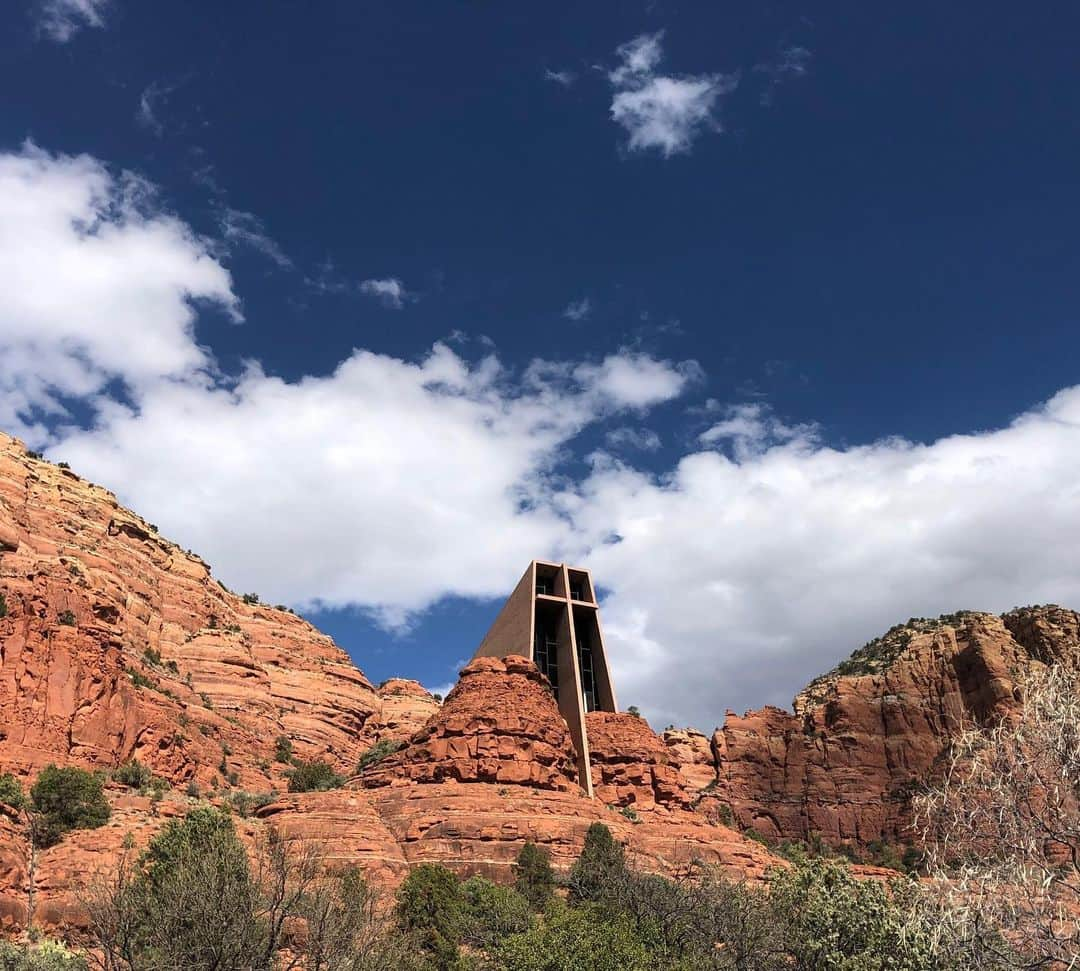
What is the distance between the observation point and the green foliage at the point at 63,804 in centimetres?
3384

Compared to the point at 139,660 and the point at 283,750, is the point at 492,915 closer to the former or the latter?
the point at 139,660

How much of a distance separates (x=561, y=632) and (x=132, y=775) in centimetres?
3280

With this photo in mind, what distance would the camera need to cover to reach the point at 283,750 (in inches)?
2459

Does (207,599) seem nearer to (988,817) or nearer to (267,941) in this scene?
(267,941)

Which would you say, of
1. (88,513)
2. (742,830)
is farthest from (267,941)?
(742,830)

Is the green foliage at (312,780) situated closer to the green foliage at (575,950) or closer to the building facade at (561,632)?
the building facade at (561,632)

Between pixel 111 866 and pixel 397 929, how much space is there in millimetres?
10459

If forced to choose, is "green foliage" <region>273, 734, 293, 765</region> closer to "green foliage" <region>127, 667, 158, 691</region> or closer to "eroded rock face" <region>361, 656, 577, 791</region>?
"green foliage" <region>127, 667, 158, 691</region>

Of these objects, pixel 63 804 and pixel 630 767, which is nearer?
pixel 63 804

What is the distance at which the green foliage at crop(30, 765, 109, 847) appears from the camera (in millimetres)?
33844

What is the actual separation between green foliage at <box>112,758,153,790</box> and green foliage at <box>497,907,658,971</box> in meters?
22.9

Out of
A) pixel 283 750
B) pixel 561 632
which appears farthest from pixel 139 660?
pixel 561 632

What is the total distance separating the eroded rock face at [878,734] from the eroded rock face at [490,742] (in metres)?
34.0

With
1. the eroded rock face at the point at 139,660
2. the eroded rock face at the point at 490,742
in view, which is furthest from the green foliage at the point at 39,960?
the eroded rock face at the point at 490,742
